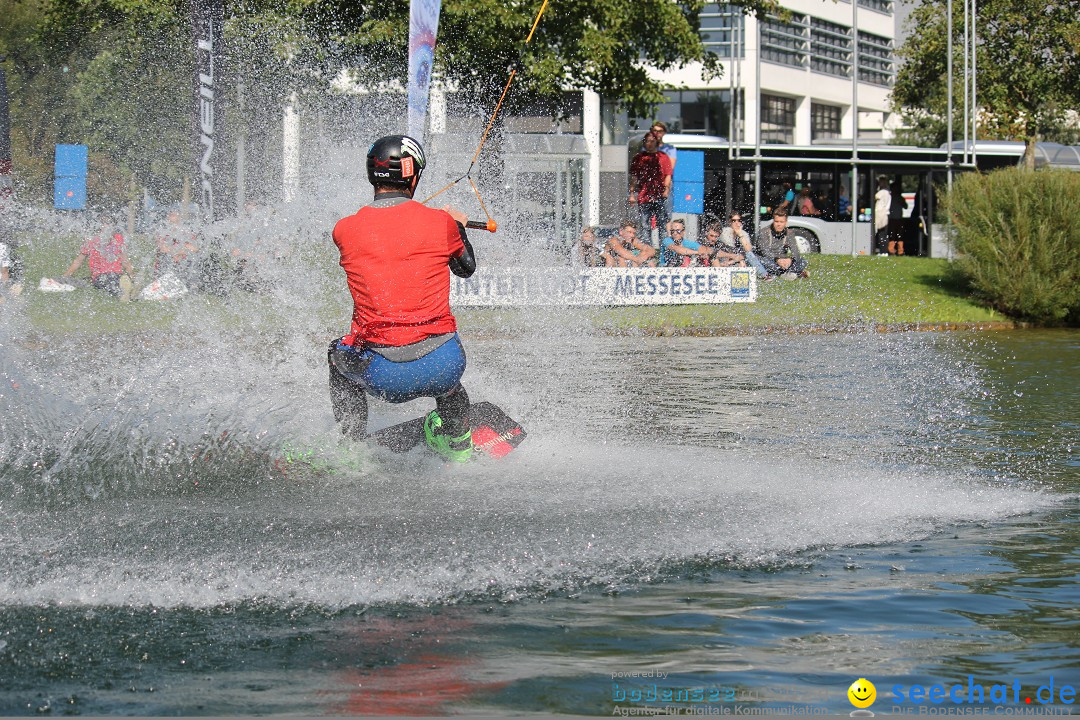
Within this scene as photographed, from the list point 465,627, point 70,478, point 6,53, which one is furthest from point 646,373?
point 6,53

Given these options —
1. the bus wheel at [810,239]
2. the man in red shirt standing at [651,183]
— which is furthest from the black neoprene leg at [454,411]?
the bus wheel at [810,239]

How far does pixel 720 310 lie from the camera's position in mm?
20781

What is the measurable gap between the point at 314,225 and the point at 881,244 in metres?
16.2

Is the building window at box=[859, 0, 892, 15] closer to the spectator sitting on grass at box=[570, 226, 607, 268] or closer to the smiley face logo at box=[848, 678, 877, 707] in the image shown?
the spectator sitting on grass at box=[570, 226, 607, 268]

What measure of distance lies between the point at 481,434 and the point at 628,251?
595 inches

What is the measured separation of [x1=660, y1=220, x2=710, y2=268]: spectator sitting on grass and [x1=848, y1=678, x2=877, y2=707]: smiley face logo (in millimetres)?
18306

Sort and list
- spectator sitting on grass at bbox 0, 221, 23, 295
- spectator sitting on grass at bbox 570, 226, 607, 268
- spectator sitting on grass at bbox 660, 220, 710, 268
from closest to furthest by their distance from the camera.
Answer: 1. spectator sitting on grass at bbox 0, 221, 23, 295
2. spectator sitting on grass at bbox 570, 226, 607, 268
3. spectator sitting on grass at bbox 660, 220, 710, 268

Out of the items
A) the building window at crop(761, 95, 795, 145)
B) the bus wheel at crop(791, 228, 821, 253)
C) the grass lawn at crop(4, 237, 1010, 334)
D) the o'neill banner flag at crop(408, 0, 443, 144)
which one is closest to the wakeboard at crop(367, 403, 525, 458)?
the o'neill banner flag at crop(408, 0, 443, 144)

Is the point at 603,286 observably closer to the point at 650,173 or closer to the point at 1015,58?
the point at 650,173

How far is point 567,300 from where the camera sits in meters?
21.0

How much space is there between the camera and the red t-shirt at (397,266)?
6.74 meters

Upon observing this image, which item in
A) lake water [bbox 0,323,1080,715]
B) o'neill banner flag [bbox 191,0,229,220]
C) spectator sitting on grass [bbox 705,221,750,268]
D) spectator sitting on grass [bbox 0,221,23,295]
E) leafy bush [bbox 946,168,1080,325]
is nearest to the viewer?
lake water [bbox 0,323,1080,715]

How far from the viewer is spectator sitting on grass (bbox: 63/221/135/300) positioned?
68.2 ft

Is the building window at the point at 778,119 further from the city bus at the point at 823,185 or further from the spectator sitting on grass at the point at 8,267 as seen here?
the spectator sitting on grass at the point at 8,267
